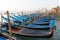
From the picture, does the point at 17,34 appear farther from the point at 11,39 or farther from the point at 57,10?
the point at 57,10

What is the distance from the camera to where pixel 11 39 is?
16.3 ft

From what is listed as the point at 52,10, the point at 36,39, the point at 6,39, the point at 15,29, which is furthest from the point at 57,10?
the point at 6,39

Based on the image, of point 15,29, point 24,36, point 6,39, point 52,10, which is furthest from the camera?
point 52,10

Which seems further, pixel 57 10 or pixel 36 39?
pixel 57 10

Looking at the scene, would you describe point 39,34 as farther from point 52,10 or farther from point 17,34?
point 52,10

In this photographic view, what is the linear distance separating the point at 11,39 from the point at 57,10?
17.2 metres

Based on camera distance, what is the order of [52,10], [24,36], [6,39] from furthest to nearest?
[52,10], [24,36], [6,39]

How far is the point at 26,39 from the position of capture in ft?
22.7

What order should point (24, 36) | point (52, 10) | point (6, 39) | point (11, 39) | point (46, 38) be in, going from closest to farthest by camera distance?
point (11, 39), point (6, 39), point (46, 38), point (24, 36), point (52, 10)

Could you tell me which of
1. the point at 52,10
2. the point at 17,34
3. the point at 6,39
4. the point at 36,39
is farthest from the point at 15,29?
the point at 52,10

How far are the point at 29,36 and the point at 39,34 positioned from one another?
43 cm

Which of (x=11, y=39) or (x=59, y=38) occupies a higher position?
(x=11, y=39)

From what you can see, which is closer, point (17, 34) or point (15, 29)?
point (17, 34)

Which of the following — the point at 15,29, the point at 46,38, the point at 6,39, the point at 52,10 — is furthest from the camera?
the point at 52,10
